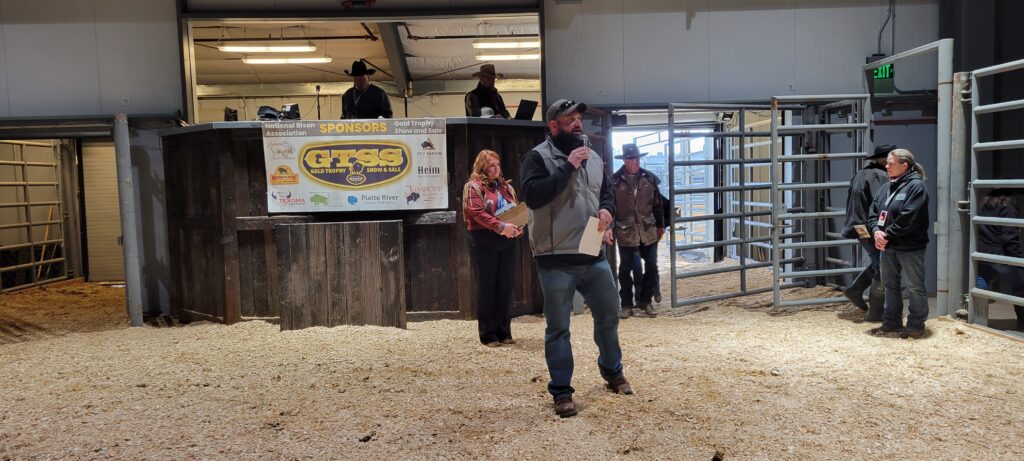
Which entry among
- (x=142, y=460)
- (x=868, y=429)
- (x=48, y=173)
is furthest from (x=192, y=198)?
(x=868, y=429)

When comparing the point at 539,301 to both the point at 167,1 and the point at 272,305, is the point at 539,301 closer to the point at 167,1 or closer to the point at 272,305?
the point at 272,305

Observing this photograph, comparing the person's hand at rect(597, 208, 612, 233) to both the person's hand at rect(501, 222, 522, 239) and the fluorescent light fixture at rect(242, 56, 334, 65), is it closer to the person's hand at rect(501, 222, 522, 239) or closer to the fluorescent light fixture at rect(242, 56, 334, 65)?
the person's hand at rect(501, 222, 522, 239)

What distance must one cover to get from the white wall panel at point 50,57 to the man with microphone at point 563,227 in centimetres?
669

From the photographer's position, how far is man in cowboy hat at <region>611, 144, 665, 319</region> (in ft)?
24.8

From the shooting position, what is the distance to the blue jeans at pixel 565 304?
4.19m

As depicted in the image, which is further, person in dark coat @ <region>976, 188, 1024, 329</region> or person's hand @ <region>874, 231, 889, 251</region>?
person in dark coat @ <region>976, 188, 1024, 329</region>

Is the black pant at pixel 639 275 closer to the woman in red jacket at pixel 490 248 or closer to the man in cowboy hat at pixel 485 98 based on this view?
the woman in red jacket at pixel 490 248

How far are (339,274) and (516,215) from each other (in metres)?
2.03

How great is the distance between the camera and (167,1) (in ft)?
27.3

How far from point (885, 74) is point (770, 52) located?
1.39 meters

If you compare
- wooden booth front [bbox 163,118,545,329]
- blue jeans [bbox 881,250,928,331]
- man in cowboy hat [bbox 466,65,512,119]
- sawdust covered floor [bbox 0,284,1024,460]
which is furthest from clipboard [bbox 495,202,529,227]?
blue jeans [bbox 881,250,928,331]

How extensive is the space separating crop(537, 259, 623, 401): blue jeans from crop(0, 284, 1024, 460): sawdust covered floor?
28 cm

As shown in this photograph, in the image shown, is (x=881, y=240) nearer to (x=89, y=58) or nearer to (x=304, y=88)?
(x=89, y=58)

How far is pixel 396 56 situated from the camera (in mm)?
14680
